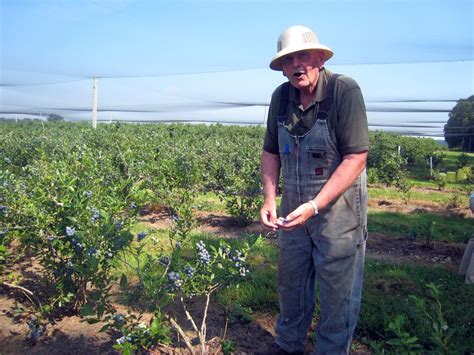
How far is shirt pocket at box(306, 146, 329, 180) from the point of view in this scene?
2279 mm

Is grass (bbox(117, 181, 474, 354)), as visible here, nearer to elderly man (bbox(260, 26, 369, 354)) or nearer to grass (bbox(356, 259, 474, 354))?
grass (bbox(356, 259, 474, 354))

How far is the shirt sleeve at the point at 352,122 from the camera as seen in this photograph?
85.0 inches

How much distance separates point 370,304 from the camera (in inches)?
133

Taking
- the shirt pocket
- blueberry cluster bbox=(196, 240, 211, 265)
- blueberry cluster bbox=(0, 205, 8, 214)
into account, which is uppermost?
the shirt pocket

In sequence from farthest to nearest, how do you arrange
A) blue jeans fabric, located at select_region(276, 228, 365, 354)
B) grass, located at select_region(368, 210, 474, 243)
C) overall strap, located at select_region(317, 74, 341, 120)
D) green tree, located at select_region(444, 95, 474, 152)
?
green tree, located at select_region(444, 95, 474, 152) < grass, located at select_region(368, 210, 474, 243) < blue jeans fabric, located at select_region(276, 228, 365, 354) < overall strap, located at select_region(317, 74, 341, 120)

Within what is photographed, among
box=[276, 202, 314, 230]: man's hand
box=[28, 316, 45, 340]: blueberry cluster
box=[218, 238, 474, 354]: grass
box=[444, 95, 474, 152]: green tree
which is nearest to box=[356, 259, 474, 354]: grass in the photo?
box=[218, 238, 474, 354]: grass

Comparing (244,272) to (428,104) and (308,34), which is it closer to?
(308,34)

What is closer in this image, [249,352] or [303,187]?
[303,187]

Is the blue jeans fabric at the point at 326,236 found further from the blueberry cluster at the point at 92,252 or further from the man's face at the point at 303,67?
the blueberry cluster at the point at 92,252

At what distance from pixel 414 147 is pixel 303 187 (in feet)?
51.6

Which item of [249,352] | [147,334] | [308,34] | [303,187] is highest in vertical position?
[308,34]

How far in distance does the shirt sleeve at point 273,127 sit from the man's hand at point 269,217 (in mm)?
340

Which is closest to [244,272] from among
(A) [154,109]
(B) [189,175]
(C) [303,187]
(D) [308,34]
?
(C) [303,187]

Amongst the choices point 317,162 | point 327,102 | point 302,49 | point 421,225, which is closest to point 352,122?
point 327,102
